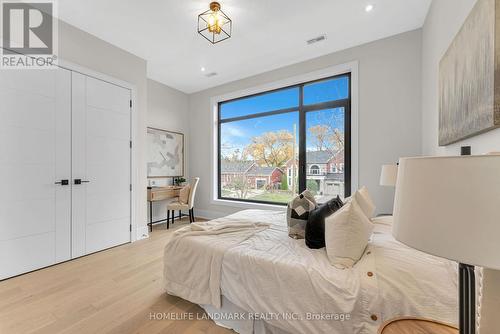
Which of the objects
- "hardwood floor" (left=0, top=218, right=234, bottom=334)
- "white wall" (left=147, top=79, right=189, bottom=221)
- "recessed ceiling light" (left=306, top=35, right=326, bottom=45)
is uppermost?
"recessed ceiling light" (left=306, top=35, right=326, bottom=45)

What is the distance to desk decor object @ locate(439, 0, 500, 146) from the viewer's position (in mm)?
1052

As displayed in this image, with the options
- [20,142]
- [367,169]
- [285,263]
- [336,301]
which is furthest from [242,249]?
[20,142]

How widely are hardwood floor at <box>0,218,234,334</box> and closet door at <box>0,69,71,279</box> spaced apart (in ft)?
0.83

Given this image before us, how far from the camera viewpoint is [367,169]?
3.16 metres

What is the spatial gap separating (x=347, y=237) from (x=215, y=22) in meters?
2.36

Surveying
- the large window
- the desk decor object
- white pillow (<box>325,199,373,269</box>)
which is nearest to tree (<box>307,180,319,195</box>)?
the large window

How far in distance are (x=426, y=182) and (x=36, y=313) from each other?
277 cm

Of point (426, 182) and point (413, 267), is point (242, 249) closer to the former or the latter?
point (413, 267)

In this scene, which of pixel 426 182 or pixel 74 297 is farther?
pixel 74 297

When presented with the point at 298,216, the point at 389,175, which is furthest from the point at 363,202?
the point at 389,175

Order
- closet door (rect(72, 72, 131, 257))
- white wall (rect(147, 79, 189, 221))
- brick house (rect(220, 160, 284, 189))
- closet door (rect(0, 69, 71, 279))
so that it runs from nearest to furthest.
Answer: closet door (rect(0, 69, 71, 279))
closet door (rect(72, 72, 131, 257))
brick house (rect(220, 160, 284, 189))
white wall (rect(147, 79, 189, 221))

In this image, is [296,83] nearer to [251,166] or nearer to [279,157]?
[279,157]

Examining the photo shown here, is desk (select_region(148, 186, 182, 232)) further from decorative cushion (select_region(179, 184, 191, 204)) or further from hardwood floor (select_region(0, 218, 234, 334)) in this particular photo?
hardwood floor (select_region(0, 218, 234, 334))

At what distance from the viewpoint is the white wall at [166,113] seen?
4.41 meters
